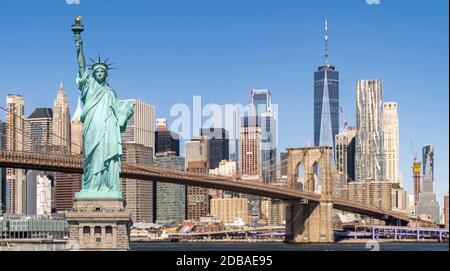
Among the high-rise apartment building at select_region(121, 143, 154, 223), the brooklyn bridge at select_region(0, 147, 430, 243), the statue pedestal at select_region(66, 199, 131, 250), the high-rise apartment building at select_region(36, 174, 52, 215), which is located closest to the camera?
the statue pedestal at select_region(66, 199, 131, 250)

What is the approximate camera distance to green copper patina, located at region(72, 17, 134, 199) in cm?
3641

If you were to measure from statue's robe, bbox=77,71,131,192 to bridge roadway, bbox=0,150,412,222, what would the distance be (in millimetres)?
7705

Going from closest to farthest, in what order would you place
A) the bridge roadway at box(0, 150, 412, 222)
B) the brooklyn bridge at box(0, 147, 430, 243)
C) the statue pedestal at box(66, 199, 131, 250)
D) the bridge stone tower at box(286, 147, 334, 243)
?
the statue pedestal at box(66, 199, 131, 250), the bridge roadway at box(0, 150, 412, 222), the brooklyn bridge at box(0, 147, 430, 243), the bridge stone tower at box(286, 147, 334, 243)

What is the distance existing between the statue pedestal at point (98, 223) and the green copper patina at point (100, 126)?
30 centimetres

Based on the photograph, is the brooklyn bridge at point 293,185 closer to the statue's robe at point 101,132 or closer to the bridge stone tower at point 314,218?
the bridge stone tower at point 314,218

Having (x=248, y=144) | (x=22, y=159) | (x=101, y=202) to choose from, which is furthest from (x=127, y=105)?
(x=248, y=144)

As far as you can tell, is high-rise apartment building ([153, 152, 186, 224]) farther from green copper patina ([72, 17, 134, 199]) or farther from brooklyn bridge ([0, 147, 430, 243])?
green copper patina ([72, 17, 134, 199])

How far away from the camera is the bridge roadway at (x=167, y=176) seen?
4550 centimetres

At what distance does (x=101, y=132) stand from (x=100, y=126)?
0.72 ft

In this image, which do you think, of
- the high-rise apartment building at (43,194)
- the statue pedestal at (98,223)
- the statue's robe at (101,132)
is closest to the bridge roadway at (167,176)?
the statue pedestal at (98,223)

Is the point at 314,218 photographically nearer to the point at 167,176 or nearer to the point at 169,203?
the point at 167,176

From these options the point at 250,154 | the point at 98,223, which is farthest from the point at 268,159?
the point at 98,223

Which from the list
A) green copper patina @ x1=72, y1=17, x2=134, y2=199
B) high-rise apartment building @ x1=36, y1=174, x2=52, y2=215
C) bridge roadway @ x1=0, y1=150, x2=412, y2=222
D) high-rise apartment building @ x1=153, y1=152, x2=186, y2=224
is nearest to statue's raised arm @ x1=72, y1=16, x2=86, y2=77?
green copper patina @ x1=72, y1=17, x2=134, y2=199
